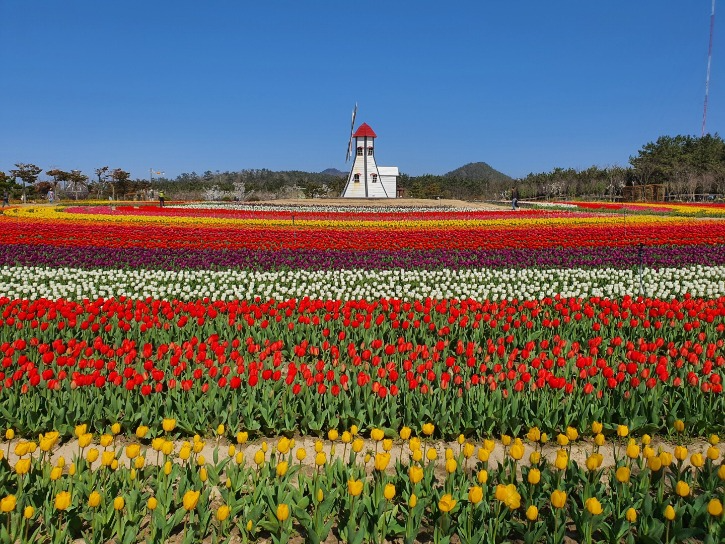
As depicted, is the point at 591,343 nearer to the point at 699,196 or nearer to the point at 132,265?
the point at 132,265

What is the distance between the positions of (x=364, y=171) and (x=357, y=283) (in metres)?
53.8

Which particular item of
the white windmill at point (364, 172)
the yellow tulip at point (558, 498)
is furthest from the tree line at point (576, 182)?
the yellow tulip at point (558, 498)

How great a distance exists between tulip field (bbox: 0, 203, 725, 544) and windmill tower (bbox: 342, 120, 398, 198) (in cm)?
5345

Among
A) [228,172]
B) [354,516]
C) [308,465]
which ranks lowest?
[308,465]

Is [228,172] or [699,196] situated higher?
[228,172]

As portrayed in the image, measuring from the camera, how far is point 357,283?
35.4 feet

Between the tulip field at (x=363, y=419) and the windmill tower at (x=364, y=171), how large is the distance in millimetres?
53447

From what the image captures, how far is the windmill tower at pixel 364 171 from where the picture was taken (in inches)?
2478

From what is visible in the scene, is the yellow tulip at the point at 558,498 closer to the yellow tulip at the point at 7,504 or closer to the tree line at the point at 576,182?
the yellow tulip at the point at 7,504

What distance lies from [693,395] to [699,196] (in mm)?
79059

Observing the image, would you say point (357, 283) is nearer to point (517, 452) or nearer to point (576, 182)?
point (517, 452)

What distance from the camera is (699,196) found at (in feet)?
235

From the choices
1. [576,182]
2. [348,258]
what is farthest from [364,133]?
[348,258]

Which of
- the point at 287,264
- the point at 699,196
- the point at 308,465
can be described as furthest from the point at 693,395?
the point at 699,196
